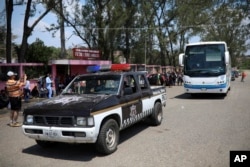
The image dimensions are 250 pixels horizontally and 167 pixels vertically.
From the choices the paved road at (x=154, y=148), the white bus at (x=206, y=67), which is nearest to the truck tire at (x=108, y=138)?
the paved road at (x=154, y=148)

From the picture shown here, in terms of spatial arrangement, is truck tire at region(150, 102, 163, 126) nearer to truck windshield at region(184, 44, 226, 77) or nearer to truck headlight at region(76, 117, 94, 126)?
truck headlight at region(76, 117, 94, 126)

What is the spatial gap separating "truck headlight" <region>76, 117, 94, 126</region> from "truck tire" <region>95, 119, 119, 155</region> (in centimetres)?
42

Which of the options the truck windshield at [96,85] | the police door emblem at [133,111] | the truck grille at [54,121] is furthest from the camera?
the police door emblem at [133,111]

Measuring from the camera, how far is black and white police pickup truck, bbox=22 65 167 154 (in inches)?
249

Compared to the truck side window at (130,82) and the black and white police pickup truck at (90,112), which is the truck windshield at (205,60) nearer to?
the black and white police pickup truck at (90,112)

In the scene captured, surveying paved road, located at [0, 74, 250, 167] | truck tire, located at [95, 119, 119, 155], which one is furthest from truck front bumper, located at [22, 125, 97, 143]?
paved road, located at [0, 74, 250, 167]

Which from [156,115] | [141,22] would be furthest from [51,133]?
[141,22]

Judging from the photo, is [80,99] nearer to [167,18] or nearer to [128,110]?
[128,110]

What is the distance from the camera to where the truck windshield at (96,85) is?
25.4ft

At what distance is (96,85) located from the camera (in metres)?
7.93

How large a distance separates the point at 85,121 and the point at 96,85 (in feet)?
5.79

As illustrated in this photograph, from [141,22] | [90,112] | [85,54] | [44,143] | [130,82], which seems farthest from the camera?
[141,22]

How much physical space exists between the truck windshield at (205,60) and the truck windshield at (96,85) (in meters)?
11.1

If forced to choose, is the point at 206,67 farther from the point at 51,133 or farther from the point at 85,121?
the point at 51,133
